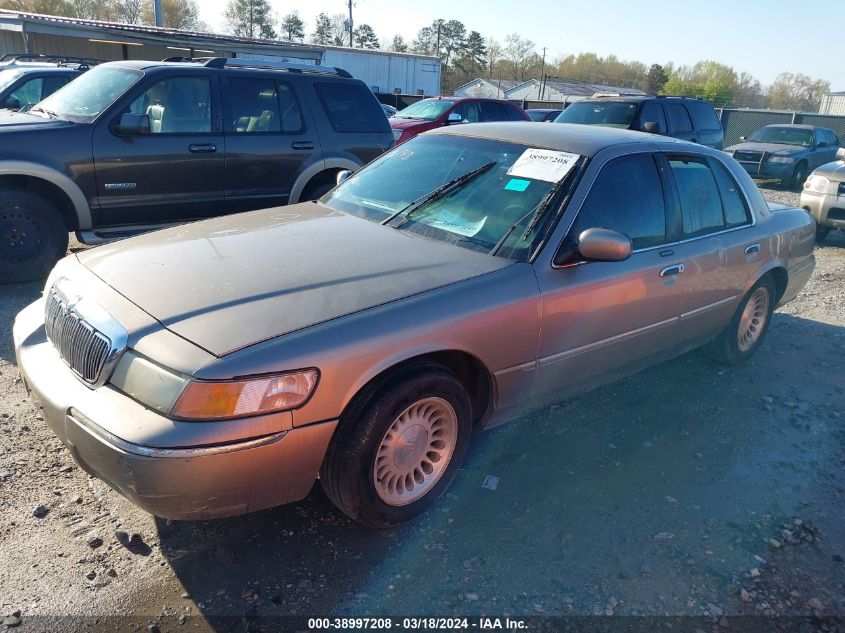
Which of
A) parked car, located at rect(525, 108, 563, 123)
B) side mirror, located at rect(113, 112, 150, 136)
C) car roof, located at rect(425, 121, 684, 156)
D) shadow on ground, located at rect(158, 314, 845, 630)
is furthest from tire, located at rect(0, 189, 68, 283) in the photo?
parked car, located at rect(525, 108, 563, 123)

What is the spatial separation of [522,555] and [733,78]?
317ft

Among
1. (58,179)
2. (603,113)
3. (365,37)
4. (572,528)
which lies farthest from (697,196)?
(365,37)

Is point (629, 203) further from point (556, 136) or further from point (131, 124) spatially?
point (131, 124)

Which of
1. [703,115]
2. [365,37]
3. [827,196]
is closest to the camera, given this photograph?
[827,196]

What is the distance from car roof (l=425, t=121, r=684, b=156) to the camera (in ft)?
12.4

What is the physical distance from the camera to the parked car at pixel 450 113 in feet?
45.5

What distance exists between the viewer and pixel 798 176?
16.6 metres

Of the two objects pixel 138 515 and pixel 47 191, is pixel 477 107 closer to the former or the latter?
pixel 47 191

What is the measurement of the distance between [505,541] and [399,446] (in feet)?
2.13

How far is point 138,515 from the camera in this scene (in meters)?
3.03

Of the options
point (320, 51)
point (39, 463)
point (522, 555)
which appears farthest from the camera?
point (320, 51)

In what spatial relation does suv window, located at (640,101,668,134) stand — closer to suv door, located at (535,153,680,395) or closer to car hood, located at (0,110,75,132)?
suv door, located at (535,153,680,395)

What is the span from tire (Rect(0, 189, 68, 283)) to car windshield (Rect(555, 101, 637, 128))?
940 centimetres

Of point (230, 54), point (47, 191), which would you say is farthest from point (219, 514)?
point (230, 54)
